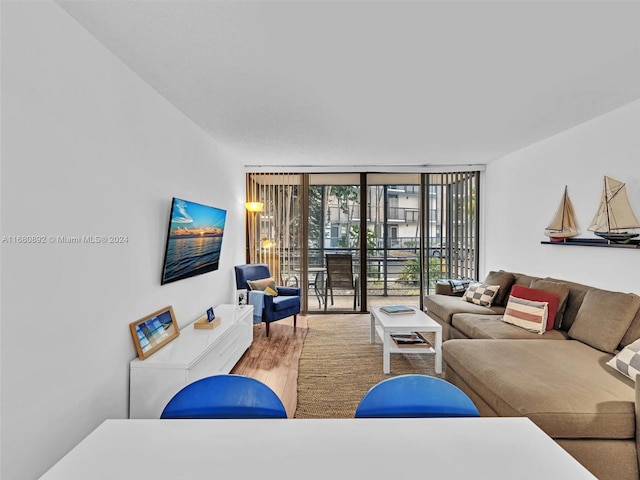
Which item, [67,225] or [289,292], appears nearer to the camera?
[67,225]

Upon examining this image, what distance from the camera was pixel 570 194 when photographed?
3596 mm

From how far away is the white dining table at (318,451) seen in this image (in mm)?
879

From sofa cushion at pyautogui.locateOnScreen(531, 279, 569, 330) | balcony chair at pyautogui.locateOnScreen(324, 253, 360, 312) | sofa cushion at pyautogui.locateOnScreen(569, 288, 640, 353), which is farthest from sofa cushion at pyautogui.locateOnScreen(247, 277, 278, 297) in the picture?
sofa cushion at pyautogui.locateOnScreen(569, 288, 640, 353)

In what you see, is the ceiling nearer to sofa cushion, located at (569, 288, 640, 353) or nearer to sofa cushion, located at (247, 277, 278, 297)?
sofa cushion, located at (569, 288, 640, 353)

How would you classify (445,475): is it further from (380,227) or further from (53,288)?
(380,227)

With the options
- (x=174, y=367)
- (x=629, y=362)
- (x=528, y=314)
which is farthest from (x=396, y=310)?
(x=174, y=367)

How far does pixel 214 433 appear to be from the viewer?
1055 mm

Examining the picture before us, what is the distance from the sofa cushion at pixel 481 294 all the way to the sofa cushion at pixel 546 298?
2.16 feet

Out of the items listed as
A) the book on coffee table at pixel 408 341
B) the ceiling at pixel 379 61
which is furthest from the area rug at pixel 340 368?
the ceiling at pixel 379 61

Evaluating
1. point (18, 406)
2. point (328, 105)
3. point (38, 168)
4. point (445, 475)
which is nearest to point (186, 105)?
point (328, 105)

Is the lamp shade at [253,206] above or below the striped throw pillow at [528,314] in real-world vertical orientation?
above

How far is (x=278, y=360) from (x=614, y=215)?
11.5ft

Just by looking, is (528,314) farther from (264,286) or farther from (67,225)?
(67,225)

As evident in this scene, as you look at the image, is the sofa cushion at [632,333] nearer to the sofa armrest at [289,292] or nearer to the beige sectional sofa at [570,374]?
the beige sectional sofa at [570,374]
